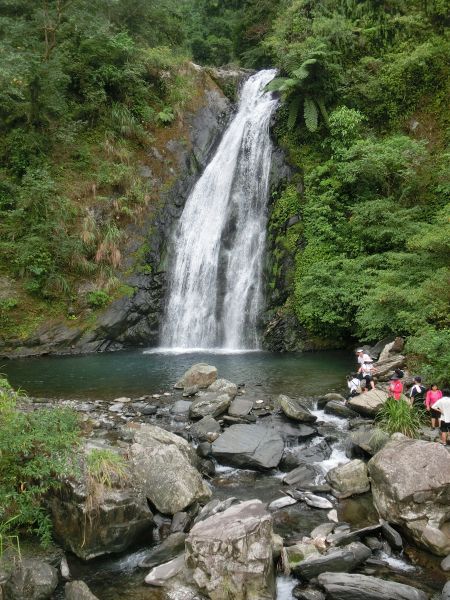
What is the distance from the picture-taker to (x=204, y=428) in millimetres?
9172

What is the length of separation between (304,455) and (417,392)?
2662 millimetres

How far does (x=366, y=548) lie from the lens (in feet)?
18.3

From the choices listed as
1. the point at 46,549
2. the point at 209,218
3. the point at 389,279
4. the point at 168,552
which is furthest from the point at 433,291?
the point at 209,218

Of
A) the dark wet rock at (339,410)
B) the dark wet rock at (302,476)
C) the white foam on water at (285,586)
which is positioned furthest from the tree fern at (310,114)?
the white foam on water at (285,586)

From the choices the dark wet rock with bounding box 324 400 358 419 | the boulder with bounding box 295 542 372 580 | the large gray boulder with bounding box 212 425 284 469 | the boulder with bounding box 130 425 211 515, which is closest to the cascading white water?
the dark wet rock with bounding box 324 400 358 419

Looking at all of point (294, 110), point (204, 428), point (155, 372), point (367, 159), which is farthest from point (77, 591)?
point (294, 110)

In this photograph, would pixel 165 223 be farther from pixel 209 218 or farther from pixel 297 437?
pixel 297 437

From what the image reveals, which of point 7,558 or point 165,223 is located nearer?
point 7,558

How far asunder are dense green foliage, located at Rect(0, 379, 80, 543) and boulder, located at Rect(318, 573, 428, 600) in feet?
10.5

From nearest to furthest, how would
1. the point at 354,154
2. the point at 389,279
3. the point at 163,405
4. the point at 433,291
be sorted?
1. the point at 163,405
2. the point at 433,291
3. the point at 389,279
4. the point at 354,154

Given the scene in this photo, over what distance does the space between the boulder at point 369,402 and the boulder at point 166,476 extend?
4146 millimetres

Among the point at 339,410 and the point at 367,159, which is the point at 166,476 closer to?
the point at 339,410

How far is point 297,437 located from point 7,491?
5217 mm

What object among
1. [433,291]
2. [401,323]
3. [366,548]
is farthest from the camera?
[401,323]
